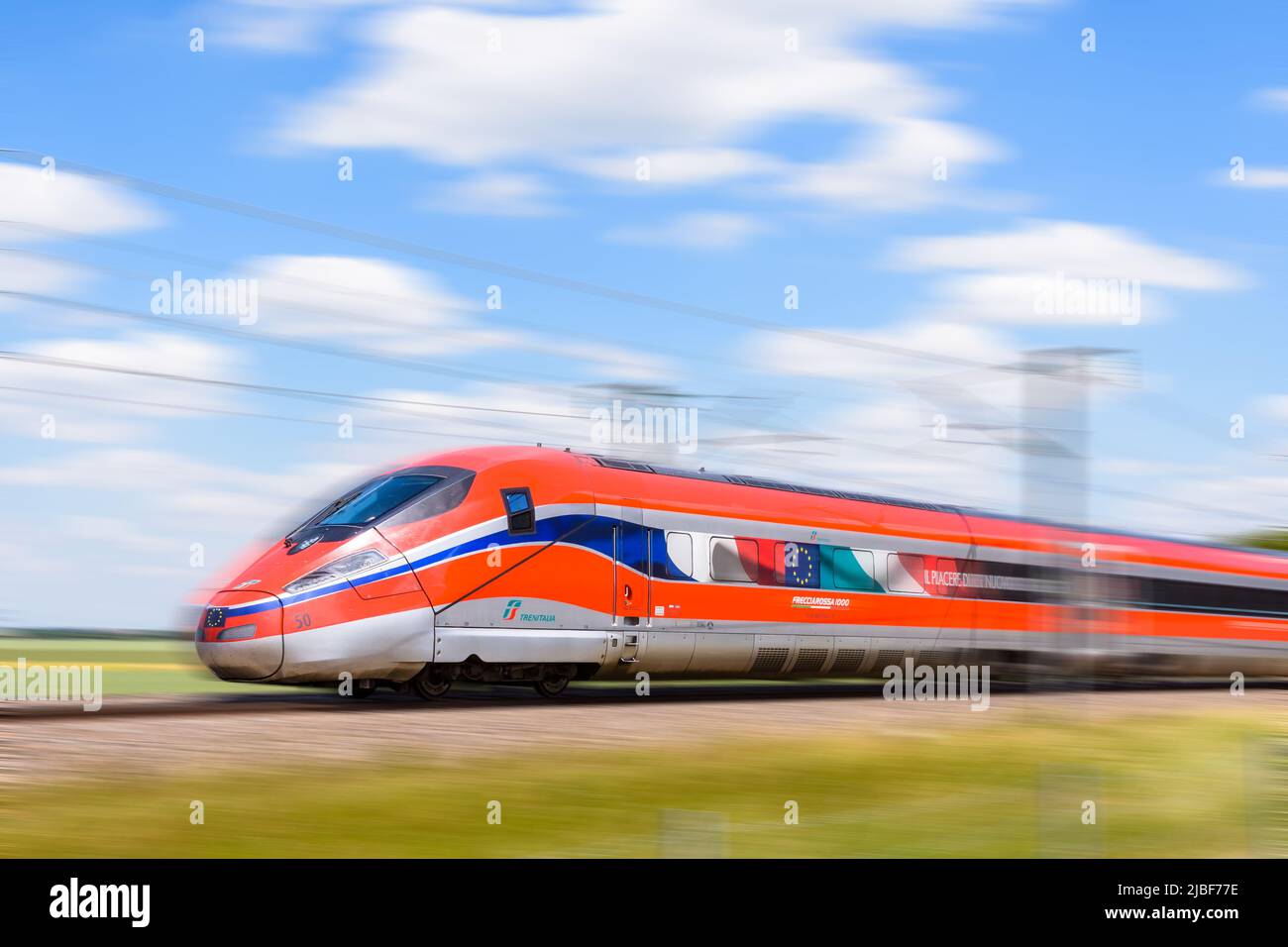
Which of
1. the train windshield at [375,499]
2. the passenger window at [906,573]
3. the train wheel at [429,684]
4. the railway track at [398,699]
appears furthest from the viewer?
the passenger window at [906,573]

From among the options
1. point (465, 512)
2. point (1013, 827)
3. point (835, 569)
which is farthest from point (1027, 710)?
point (1013, 827)

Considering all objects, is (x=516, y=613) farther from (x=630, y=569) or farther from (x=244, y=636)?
(x=244, y=636)

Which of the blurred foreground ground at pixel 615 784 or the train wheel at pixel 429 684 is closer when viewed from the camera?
the blurred foreground ground at pixel 615 784

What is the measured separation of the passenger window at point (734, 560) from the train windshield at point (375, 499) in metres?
4.62

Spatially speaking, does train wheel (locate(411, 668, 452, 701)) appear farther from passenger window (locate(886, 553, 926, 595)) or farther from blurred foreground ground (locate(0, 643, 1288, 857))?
passenger window (locate(886, 553, 926, 595))

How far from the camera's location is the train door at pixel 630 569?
17.3 metres

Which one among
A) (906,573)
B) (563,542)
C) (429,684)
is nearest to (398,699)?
(429,684)

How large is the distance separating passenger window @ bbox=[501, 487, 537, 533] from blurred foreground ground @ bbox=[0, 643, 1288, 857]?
2.36m

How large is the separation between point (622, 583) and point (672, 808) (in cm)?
876

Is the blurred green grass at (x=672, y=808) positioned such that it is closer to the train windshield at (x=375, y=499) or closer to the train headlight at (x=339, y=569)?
the train headlight at (x=339, y=569)

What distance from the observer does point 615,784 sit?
9648 millimetres

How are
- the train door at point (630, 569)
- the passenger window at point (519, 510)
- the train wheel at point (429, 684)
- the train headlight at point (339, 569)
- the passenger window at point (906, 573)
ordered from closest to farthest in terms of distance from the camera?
the train headlight at point (339, 569)
the train wheel at point (429, 684)
the passenger window at point (519, 510)
the train door at point (630, 569)
the passenger window at point (906, 573)

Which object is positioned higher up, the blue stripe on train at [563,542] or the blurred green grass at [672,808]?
the blue stripe on train at [563,542]

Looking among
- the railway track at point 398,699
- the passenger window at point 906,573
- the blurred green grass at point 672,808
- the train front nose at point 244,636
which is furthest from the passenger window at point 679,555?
the blurred green grass at point 672,808
